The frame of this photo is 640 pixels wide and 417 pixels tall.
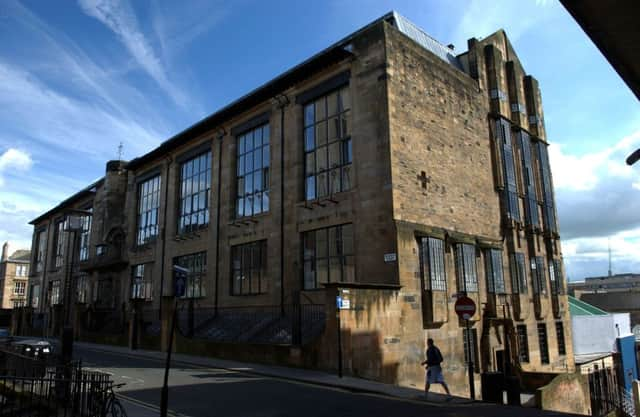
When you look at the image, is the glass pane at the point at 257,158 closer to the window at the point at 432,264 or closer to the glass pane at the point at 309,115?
the glass pane at the point at 309,115

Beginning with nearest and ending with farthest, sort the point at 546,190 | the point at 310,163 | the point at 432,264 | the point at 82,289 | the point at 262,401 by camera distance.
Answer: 1. the point at 262,401
2. the point at 432,264
3. the point at 310,163
4. the point at 546,190
5. the point at 82,289

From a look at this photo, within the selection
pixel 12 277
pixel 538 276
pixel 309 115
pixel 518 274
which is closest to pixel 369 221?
pixel 309 115

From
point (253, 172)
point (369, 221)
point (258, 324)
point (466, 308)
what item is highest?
point (253, 172)

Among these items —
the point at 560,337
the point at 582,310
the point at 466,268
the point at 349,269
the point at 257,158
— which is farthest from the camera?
the point at 582,310

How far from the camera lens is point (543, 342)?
2664 centimetres

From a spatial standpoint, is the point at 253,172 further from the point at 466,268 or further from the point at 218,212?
the point at 466,268

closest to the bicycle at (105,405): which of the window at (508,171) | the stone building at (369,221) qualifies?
the stone building at (369,221)

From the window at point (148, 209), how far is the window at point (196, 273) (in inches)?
219

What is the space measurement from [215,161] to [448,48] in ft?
53.7

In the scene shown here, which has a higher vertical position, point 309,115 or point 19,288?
point 309,115

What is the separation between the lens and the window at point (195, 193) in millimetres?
29469

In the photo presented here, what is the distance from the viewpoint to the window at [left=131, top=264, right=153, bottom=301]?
3356cm

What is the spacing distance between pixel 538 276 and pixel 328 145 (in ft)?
50.6

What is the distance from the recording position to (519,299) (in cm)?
2467
